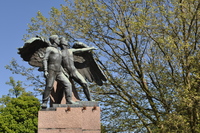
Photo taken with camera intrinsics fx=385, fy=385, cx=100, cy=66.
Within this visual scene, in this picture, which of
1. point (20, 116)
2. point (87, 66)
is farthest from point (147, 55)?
point (20, 116)

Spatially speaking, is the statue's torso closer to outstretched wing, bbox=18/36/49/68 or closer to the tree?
outstretched wing, bbox=18/36/49/68

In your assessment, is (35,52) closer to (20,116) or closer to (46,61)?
(46,61)

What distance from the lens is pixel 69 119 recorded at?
9.70 metres

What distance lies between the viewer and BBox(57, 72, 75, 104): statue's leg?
1005cm

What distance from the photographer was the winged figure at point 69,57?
1046 centimetres

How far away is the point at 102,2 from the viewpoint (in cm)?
1772

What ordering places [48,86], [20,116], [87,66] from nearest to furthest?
[48,86] < [87,66] < [20,116]

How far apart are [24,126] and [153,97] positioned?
639 inches

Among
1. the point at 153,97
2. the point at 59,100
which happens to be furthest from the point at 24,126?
the point at 59,100

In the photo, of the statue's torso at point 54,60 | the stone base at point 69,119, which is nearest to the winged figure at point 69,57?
the statue's torso at point 54,60

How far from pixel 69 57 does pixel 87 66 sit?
2.62 feet

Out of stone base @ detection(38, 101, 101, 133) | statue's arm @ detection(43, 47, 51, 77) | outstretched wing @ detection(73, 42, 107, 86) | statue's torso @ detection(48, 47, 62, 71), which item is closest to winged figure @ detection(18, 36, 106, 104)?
outstretched wing @ detection(73, 42, 107, 86)

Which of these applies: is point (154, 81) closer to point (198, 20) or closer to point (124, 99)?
point (124, 99)

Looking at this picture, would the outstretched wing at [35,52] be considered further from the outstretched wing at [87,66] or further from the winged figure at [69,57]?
the outstretched wing at [87,66]
